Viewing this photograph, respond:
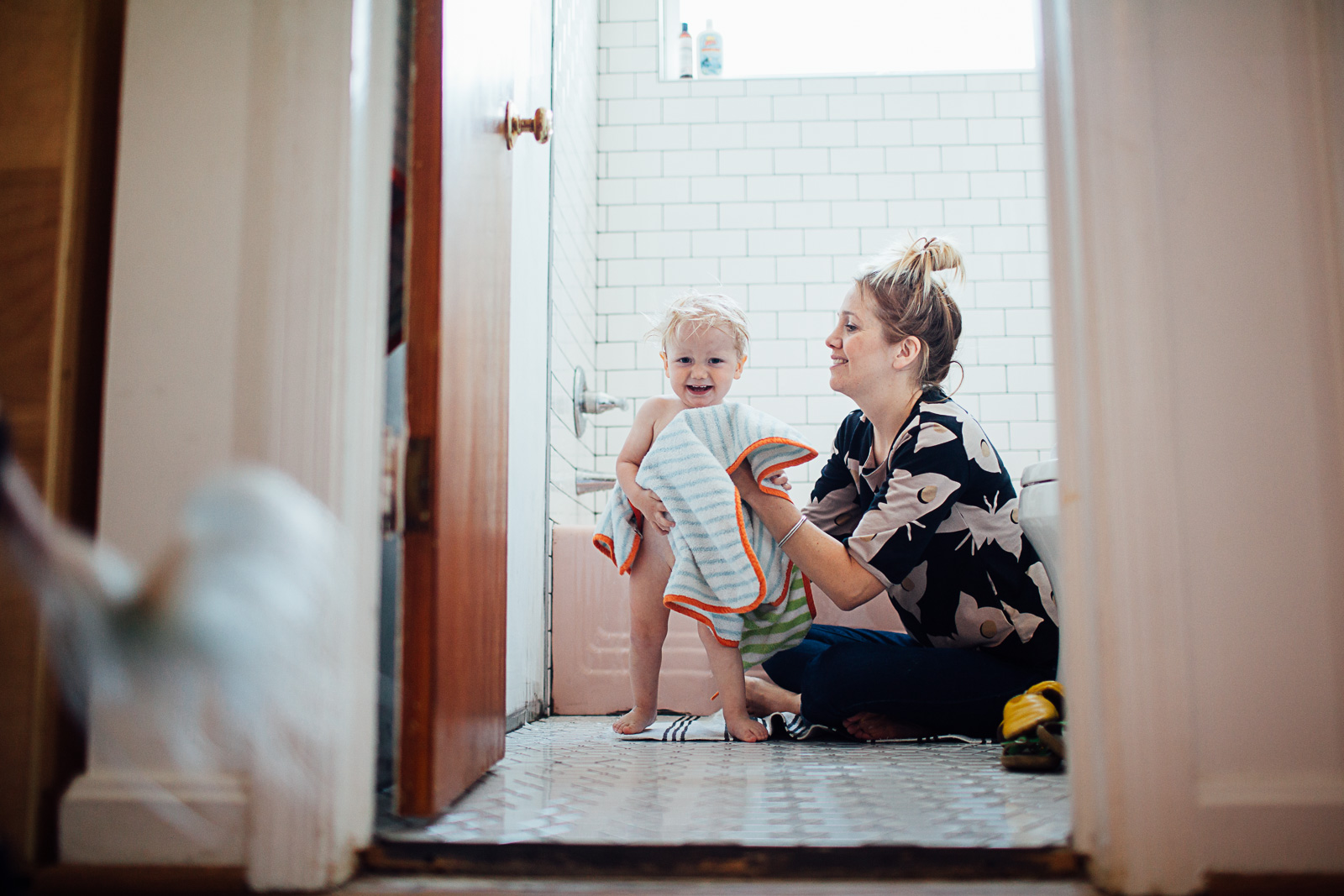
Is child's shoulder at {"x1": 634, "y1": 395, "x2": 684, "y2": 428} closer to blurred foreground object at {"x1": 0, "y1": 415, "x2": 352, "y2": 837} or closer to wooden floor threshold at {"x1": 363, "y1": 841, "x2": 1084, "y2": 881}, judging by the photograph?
wooden floor threshold at {"x1": 363, "y1": 841, "x2": 1084, "y2": 881}

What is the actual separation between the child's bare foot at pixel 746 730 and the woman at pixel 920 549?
11 cm

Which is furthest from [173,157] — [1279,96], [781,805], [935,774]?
[935,774]

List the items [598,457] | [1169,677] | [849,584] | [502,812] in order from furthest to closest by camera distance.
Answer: [598,457] → [849,584] → [502,812] → [1169,677]

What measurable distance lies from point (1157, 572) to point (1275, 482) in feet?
0.44

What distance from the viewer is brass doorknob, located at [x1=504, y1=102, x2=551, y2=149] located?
1.43 m

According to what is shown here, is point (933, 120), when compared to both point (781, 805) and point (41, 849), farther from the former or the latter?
point (41, 849)

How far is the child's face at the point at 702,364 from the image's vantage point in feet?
6.36

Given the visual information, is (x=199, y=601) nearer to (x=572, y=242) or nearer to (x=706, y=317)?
(x=706, y=317)

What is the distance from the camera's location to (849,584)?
1.59 metres

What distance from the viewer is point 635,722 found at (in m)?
1.74

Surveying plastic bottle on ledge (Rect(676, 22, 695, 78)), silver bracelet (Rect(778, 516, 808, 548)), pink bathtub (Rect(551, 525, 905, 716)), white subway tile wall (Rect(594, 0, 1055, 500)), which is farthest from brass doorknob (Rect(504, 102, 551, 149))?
plastic bottle on ledge (Rect(676, 22, 695, 78))

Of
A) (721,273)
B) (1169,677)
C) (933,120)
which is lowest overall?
(1169,677)

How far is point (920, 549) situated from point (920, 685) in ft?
0.81

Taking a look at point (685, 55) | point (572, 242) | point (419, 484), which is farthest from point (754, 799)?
point (685, 55)
